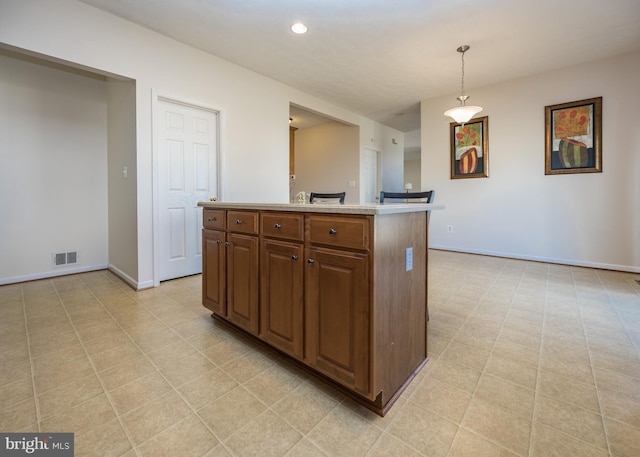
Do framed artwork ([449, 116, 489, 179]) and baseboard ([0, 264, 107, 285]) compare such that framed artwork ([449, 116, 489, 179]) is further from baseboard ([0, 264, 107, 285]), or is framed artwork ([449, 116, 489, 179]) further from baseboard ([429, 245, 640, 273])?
baseboard ([0, 264, 107, 285])

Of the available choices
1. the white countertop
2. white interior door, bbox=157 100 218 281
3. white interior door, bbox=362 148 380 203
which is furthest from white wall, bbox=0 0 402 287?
white interior door, bbox=362 148 380 203

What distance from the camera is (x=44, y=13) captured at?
2373 millimetres

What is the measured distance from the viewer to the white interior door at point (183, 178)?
125 inches

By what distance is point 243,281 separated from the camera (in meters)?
1.83

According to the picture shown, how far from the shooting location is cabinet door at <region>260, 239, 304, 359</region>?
57.2 inches

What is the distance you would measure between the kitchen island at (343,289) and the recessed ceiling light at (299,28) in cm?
230

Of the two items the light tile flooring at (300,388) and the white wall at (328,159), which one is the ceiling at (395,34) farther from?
the light tile flooring at (300,388)

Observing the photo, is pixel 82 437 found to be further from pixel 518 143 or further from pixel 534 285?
pixel 518 143

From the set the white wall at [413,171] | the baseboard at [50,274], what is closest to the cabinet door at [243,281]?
the baseboard at [50,274]

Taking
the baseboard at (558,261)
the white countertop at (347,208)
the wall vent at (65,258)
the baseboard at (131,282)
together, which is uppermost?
the white countertop at (347,208)

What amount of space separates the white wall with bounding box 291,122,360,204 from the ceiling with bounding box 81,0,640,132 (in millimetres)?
2140

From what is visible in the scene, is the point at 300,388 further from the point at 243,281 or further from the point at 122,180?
the point at 122,180

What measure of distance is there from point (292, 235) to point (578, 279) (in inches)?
146

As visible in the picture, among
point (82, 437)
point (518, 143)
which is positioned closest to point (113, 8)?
point (82, 437)
